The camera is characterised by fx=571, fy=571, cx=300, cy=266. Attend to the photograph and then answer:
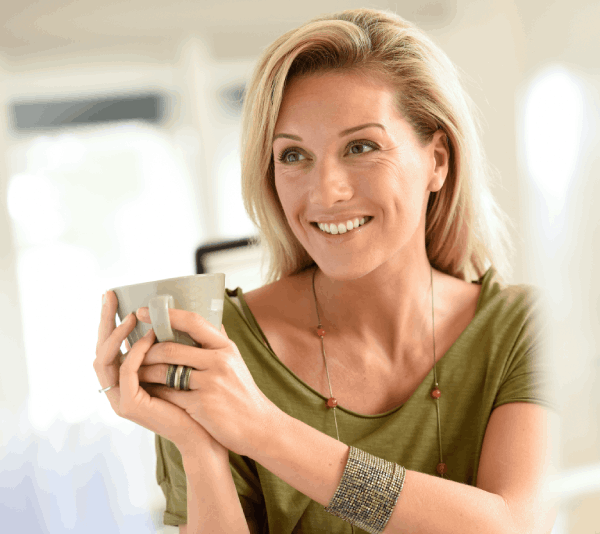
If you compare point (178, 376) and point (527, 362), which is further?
point (527, 362)

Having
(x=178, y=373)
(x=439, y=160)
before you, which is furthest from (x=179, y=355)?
(x=439, y=160)

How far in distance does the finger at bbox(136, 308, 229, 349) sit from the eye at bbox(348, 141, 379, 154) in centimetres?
37

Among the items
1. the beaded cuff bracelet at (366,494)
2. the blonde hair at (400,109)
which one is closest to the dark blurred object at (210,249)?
the blonde hair at (400,109)

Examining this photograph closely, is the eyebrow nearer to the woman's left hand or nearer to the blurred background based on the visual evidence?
the woman's left hand

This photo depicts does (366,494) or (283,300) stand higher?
(283,300)

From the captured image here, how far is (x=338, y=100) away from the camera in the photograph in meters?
0.85

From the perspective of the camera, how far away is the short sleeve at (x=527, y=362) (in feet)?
2.69

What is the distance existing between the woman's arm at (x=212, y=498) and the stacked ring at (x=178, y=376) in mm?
115

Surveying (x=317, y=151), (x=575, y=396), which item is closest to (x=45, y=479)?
(x=317, y=151)

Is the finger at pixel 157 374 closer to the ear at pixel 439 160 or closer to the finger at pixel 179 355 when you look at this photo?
the finger at pixel 179 355

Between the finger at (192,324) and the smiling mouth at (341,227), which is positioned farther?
the smiling mouth at (341,227)

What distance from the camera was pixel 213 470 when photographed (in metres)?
0.70

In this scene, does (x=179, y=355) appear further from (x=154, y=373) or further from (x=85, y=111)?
(x=85, y=111)

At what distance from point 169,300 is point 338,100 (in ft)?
1.38
